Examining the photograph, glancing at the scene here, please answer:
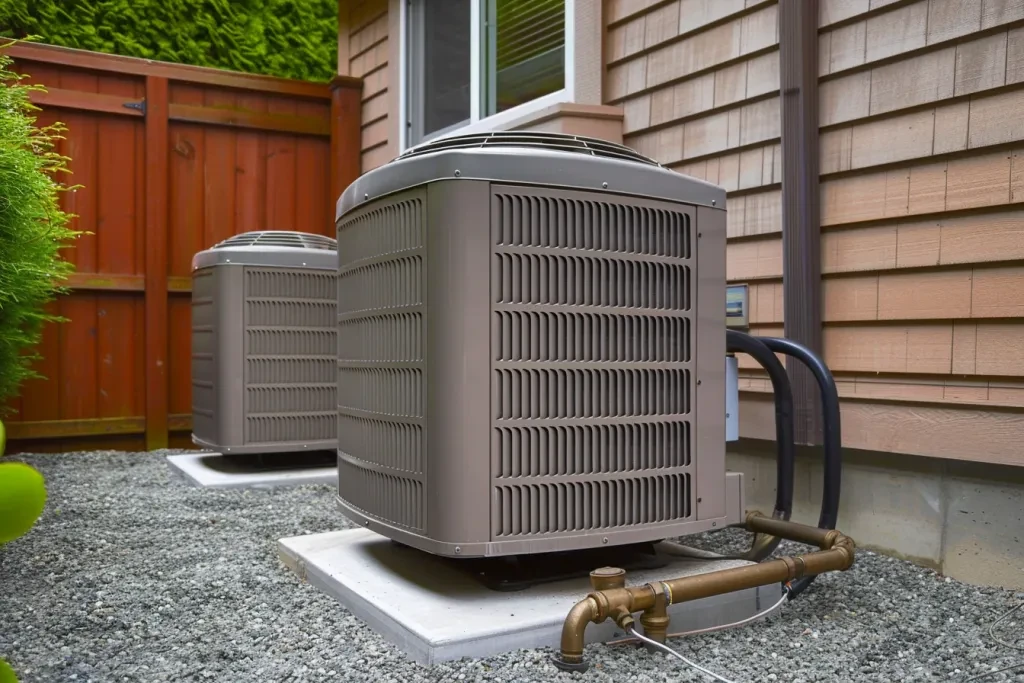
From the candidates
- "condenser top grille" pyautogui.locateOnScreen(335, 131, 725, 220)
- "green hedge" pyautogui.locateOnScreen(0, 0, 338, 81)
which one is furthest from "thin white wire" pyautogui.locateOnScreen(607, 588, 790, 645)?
"green hedge" pyautogui.locateOnScreen(0, 0, 338, 81)

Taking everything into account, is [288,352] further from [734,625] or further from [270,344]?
[734,625]

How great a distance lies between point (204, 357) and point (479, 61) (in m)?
2.04

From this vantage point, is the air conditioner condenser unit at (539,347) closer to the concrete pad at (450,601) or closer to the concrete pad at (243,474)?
the concrete pad at (450,601)

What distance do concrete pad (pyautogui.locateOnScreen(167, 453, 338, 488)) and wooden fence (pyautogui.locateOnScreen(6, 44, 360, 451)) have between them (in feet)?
3.20

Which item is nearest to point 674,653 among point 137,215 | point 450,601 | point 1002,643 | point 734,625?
point 734,625

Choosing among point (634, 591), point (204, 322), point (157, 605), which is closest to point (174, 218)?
point (204, 322)

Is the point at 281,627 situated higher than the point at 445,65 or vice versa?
the point at 445,65

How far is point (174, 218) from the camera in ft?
17.0

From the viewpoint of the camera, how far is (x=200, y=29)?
696cm

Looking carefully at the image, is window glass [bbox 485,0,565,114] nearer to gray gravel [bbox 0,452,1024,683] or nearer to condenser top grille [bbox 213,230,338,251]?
condenser top grille [bbox 213,230,338,251]

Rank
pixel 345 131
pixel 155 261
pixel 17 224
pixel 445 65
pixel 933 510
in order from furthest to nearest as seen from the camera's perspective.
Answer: pixel 345 131 < pixel 155 261 < pixel 445 65 < pixel 17 224 < pixel 933 510

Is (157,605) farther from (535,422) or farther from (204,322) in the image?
(204,322)

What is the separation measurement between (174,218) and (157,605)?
363cm

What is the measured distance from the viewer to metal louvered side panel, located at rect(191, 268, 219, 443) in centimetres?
385
